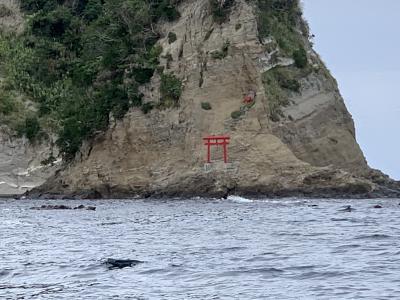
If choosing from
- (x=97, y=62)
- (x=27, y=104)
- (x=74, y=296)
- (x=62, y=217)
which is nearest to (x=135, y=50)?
(x=97, y=62)

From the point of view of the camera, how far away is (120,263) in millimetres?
24719

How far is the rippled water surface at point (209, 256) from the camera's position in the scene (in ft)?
66.8

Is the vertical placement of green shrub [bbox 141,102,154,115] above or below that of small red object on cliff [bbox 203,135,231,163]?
above

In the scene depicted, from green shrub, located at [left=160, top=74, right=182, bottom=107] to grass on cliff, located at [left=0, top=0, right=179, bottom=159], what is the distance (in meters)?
1.67

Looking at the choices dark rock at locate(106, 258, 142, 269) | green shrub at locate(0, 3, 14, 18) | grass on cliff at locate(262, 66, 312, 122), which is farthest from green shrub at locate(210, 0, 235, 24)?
dark rock at locate(106, 258, 142, 269)

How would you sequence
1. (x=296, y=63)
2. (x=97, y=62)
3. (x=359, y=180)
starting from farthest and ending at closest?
(x=97, y=62) < (x=296, y=63) < (x=359, y=180)

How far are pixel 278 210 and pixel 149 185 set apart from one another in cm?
2455

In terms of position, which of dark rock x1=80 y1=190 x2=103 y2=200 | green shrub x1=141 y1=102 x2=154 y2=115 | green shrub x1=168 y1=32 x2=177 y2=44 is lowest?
dark rock x1=80 y1=190 x2=103 y2=200

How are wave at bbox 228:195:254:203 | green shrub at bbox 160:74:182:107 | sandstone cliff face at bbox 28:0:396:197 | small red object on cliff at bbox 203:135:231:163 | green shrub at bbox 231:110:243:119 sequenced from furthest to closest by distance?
green shrub at bbox 160:74:182:107 < green shrub at bbox 231:110:243:119 < small red object on cliff at bbox 203:135:231:163 < sandstone cliff face at bbox 28:0:396:197 < wave at bbox 228:195:254:203

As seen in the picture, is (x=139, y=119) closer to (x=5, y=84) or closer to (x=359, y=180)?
(x=359, y=180)

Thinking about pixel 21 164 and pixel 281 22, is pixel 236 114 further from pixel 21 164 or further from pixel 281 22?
pixel 21 164

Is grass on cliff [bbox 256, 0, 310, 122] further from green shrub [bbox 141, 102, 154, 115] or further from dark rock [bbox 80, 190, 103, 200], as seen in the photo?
dark rock [bbox 80, 190, 103, 200]

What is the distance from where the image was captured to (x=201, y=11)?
253 feet

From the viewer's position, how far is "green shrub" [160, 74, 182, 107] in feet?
241
